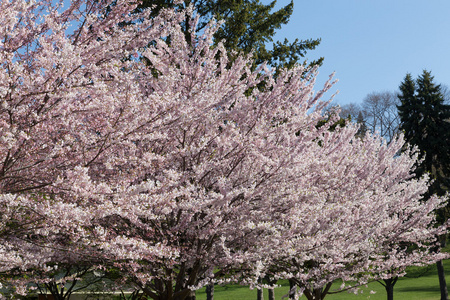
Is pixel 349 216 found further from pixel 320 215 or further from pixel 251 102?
pixel 251 102

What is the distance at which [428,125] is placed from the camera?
90.5 feet

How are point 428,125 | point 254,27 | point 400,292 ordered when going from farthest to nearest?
point 428,125 < point 400,292 < point 254,27

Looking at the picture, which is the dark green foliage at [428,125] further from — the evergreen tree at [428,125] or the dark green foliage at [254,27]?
the dark green foliage at [254,27]

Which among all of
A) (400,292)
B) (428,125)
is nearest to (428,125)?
(428,125)

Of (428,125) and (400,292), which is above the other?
(428,125)

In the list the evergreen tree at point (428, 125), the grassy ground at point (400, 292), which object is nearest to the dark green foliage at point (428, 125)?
the evergreen tree at point (428, 125)

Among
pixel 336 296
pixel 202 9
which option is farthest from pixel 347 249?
pixel 336 296

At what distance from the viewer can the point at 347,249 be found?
8094 millimetres

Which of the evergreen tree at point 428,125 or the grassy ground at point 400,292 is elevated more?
the evergreen tree at point 428,125

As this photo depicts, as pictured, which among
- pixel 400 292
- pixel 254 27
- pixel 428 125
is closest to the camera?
pixel 254 27

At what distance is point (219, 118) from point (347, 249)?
12.6ft

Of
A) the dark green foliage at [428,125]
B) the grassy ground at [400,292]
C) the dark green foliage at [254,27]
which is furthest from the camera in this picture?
the dark green foliage at [428,125]

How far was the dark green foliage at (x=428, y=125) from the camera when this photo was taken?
27031 millimetres

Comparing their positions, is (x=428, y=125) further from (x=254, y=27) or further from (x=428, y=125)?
(x=254, y=27)
